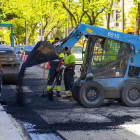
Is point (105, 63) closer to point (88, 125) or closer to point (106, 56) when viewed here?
point (106, 56)

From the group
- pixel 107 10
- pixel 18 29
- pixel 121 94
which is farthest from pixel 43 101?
pixel 18 29

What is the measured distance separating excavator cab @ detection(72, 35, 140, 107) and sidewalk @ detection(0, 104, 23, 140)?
2466 millimetres

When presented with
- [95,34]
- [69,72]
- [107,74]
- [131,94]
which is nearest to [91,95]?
[107,74]

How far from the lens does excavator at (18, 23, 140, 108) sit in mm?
8883

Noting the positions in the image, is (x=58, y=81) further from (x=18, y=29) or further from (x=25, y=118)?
(x=18, y=29)

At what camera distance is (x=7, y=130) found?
20.2 feet

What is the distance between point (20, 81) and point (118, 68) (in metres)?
2.60

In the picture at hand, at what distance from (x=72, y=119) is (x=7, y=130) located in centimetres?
165

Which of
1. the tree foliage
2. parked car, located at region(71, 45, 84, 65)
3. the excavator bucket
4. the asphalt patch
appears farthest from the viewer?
the tree foliage

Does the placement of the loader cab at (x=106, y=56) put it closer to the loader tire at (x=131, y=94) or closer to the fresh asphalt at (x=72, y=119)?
the loader tire at (x=131, y=94)

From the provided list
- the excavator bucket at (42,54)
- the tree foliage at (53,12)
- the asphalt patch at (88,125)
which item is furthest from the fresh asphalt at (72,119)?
the tree foliage at (53,12)

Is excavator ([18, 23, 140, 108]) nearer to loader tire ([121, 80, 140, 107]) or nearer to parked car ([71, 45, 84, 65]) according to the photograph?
loader tire ([121, 80, 140, 107])

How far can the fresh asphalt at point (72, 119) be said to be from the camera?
6105 millimetres

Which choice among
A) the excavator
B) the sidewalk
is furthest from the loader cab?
the sidewalk
